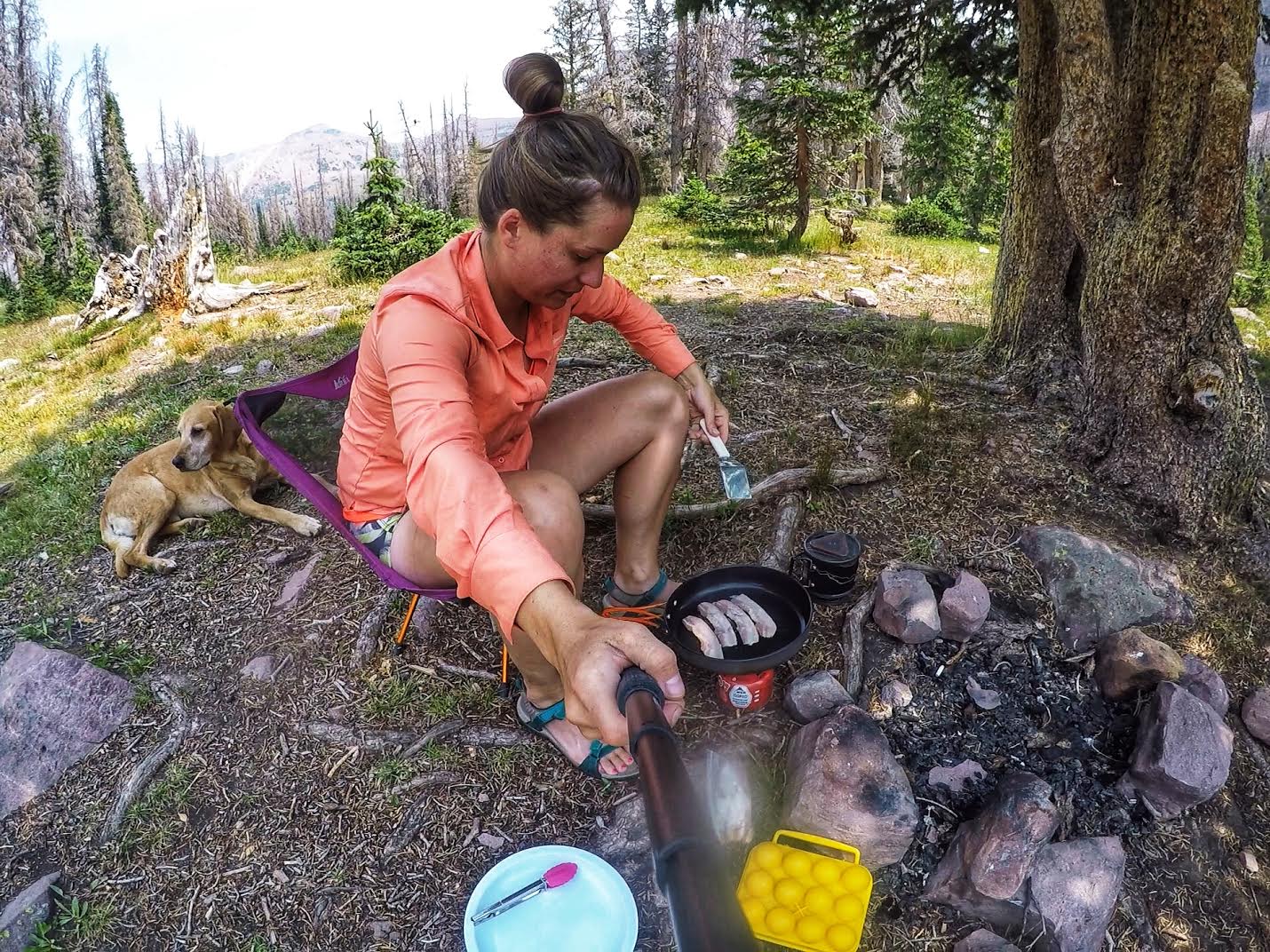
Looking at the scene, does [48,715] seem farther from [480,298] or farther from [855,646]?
[855,646]

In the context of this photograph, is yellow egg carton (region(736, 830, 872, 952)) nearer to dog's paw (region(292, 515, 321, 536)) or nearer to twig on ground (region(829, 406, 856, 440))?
twig on ground (region(829, 406, 856, 440))

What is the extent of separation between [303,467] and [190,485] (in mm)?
1652

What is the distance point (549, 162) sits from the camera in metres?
1.88

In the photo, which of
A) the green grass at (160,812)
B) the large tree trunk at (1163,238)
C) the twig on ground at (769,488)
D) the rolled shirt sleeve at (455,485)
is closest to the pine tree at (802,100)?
the large tree trunk at (1163,238)

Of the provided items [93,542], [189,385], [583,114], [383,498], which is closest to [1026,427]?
[583,114]

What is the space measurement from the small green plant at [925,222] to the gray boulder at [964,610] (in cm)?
1357

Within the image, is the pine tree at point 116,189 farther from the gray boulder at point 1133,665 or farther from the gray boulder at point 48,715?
the gray boulder at point 1133,665

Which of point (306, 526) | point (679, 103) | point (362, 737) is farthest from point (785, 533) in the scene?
point (679, 103)

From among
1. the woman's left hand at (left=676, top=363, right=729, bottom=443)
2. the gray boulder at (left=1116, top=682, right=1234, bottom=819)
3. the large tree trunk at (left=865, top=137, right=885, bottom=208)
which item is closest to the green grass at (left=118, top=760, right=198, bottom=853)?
the woman's left hand at (left=676, top=363, right=729, bottom=443)

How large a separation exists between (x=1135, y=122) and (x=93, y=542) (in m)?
5.93

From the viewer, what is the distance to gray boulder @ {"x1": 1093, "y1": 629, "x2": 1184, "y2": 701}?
256cm

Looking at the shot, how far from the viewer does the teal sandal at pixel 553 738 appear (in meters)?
2.41

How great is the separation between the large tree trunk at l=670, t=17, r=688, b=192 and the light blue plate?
22.1 meters

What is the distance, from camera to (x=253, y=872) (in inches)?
88.4
